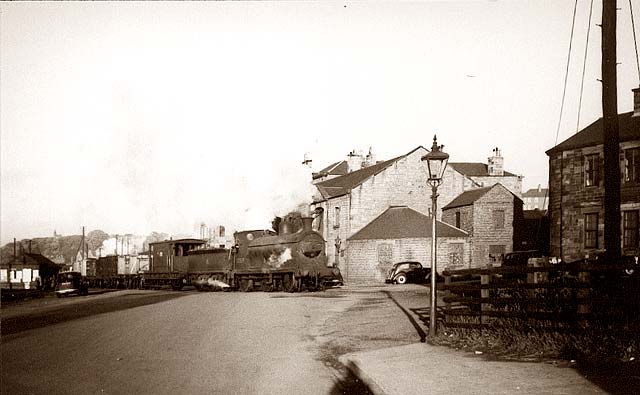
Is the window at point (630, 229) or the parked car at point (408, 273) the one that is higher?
the window at point (630, 229)

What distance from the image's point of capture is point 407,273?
4022cm

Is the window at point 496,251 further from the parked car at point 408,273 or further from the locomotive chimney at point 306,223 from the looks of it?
the locomotive chimney at point 306,223

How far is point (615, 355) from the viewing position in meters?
9.10

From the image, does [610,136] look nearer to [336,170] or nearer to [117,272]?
[117,272]

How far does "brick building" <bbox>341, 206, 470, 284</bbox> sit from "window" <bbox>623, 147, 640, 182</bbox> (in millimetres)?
13347

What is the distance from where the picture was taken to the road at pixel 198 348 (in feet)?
28.7

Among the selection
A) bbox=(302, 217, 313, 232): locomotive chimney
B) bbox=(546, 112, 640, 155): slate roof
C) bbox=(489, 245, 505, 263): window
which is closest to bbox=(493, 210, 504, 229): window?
bbox=(489, 245, 505, 263): window

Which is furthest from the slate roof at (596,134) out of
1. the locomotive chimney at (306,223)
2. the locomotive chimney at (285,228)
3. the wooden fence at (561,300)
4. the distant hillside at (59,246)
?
the distant hillside at (59,246)

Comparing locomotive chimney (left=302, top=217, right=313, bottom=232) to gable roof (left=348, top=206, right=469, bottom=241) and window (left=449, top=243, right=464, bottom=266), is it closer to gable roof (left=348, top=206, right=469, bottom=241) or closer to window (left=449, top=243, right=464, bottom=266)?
gable roof (left=348, top=206, right=469, bottom=241)

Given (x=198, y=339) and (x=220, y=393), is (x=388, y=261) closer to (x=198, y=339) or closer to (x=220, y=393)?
(x=198, y=339)

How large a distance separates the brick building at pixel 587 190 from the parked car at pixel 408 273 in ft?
26.0

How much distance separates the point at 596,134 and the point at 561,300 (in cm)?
2924

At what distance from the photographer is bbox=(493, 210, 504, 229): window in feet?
153

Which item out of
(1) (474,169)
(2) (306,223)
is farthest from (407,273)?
(1) (474,169)
